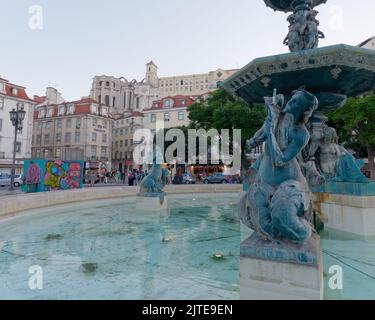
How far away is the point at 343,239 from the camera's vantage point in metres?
5.59

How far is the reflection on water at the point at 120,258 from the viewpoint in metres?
3.17

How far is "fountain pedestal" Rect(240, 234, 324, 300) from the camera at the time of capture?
2.56 m

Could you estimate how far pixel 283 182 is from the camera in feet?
9.69

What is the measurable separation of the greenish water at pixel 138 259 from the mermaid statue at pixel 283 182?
36.6 inches

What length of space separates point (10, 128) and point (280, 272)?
47.4 meters

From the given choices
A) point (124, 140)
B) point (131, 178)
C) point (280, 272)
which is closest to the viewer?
point (280, 272)

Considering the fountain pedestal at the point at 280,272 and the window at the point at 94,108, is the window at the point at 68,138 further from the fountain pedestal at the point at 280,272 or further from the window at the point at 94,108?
the fountain pedestal at the point at 280,272

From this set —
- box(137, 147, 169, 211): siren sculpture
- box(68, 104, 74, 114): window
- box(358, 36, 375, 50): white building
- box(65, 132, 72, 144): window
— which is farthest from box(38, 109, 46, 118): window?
box(358, 36, 375, 50): white building

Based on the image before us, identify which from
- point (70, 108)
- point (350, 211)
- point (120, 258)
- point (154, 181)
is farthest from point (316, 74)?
point (70, 108)

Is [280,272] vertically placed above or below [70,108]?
below

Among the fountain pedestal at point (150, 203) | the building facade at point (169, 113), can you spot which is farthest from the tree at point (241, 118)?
the building facade at point (169, 113)

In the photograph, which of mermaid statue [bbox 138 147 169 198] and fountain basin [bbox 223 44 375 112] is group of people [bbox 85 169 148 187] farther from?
fountain basin [bbox 223 44 375 112]

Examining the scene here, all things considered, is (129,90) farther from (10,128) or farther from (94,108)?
(10,128)

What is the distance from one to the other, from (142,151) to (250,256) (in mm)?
52571
